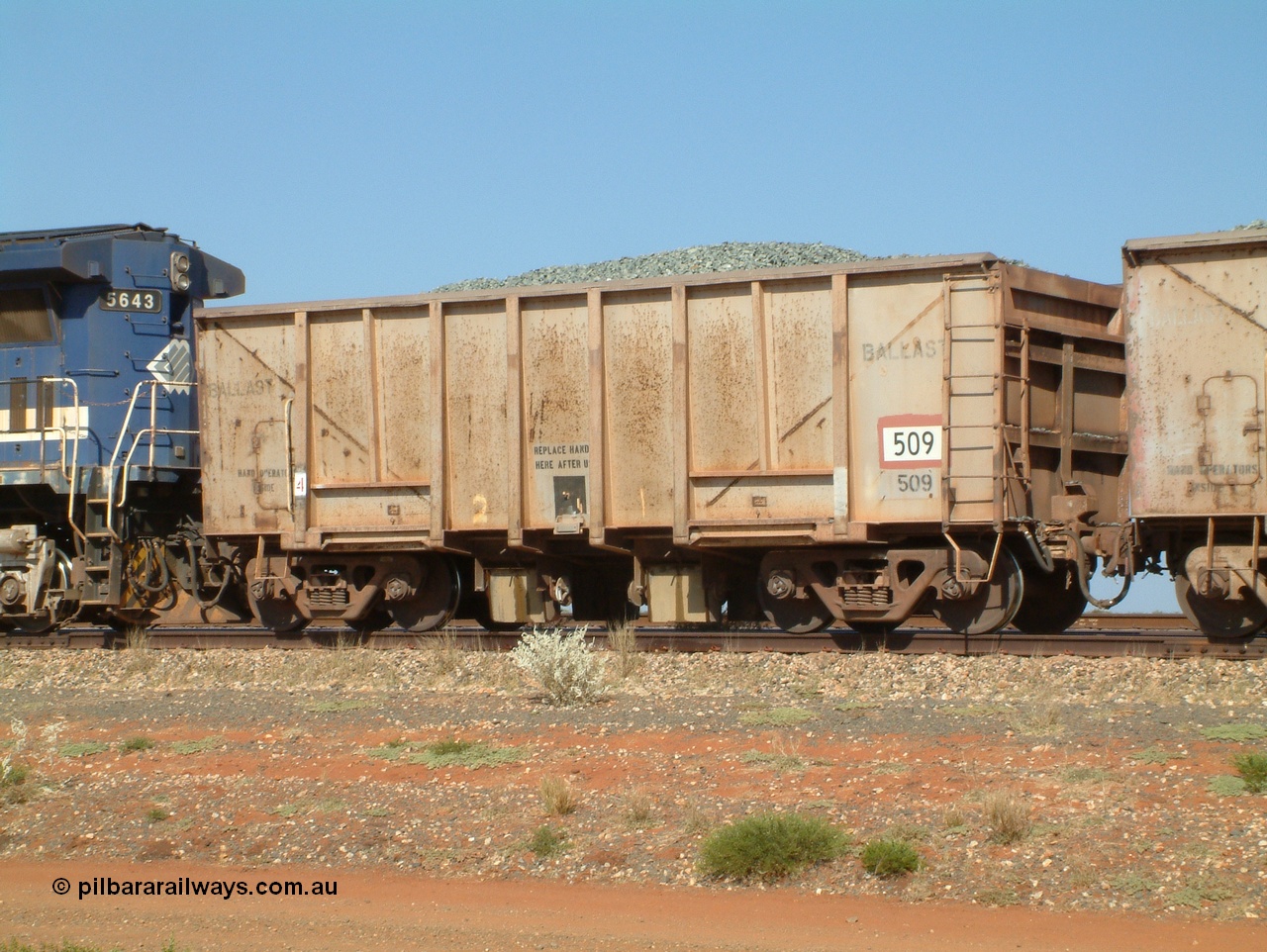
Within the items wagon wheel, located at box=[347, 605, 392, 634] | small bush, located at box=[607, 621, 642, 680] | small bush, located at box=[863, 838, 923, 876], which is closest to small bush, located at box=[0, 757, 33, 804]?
small bush, located at box=[607, 621, 642, 680]

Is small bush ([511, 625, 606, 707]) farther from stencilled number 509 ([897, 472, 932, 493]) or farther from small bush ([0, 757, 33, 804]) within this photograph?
small bush ([0, 757, 33, 804])

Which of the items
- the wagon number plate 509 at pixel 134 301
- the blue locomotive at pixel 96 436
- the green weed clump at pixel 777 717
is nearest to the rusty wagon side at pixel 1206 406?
the green weed clump at pixel 777 717

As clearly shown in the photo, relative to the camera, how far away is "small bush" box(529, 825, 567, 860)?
22.4 feet

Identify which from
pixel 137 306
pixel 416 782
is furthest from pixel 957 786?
pixel 137 306

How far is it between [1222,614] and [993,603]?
1.97 metres

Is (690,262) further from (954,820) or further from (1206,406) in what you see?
(954,820)

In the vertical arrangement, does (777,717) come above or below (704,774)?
above

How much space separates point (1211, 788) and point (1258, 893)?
1.41 meters


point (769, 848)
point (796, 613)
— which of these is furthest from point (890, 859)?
point (796, 613)

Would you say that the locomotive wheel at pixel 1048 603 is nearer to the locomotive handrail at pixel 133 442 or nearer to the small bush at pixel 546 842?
the small bush at pixel 546 842

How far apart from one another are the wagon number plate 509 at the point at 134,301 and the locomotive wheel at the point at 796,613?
809cm

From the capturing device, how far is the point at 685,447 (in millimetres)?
13117

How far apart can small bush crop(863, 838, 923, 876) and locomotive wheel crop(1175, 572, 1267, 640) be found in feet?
21.1

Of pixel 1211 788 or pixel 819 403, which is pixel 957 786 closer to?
pixel 1211 788
